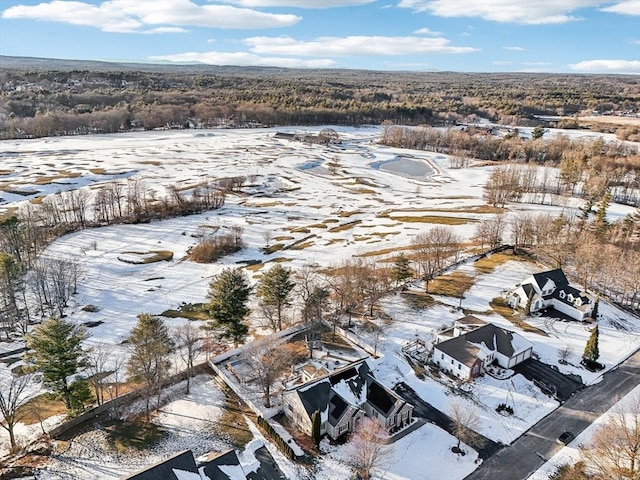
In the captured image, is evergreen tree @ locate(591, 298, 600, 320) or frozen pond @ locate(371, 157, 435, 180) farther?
frozen pond @ locate(371, 157, 435, 180)

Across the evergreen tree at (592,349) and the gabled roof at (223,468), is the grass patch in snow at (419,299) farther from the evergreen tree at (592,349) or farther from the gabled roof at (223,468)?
the gabled roof at (223,468)

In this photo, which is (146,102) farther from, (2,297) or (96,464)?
(96,464)

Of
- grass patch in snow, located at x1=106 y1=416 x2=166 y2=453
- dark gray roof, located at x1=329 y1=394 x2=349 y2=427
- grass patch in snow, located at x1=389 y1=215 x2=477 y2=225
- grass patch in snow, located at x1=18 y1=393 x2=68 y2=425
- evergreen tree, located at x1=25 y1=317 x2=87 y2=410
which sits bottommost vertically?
grass patch in snow, located at x1=18 y1=393 x2=68 y2=425

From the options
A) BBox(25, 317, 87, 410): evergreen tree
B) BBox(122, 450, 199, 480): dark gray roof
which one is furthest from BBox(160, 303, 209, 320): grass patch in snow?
BBox(122, 450, 199, 480): dark gray roof

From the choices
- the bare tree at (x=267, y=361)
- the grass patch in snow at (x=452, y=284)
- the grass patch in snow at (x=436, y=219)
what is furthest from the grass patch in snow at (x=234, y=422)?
the grass patch in snow at (x=436, y=219)

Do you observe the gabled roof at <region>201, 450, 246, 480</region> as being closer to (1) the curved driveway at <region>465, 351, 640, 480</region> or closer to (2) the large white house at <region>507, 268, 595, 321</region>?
(1) the curved driveway at <region>465, 351, 640, 480</region>

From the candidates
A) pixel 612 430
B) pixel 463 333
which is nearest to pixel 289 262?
pixel 463 333

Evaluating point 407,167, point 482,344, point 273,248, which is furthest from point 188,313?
point 407,167
